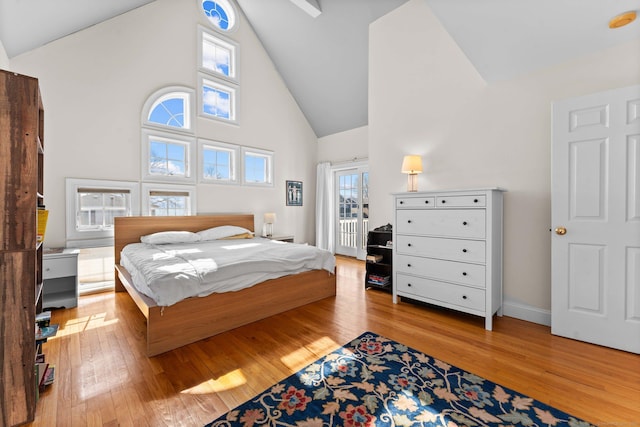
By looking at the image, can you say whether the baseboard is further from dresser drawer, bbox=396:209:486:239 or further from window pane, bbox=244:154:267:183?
window pane, bbox=244:154:267:183

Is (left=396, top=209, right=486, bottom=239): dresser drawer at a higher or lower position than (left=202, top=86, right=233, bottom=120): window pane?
lower

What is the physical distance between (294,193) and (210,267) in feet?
11.7

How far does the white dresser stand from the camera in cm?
234

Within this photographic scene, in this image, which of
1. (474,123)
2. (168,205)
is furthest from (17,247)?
(474,123)

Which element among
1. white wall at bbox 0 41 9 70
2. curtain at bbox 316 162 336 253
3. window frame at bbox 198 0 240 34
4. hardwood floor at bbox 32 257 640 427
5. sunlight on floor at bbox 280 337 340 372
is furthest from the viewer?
curtain at bbox 316 162 336 253

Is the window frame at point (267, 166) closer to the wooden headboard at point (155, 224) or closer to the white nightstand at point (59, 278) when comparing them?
the wooden headboard at point (155, 224)

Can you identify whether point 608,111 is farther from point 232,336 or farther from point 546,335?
point 232,336

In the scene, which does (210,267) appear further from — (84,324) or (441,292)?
(441,292)

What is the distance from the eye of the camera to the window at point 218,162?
4.30m

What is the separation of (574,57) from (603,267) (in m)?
1.73

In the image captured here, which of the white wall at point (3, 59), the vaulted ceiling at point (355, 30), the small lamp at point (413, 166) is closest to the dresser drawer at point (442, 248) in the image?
the small lamp at point (413, 166)

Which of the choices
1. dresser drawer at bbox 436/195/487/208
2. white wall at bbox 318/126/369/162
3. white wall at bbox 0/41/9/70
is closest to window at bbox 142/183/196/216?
white wall at bbox 0/41/9/70

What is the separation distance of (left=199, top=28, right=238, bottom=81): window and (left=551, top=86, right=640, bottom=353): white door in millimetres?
4525

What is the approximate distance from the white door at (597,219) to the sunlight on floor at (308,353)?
1871 millimetres
